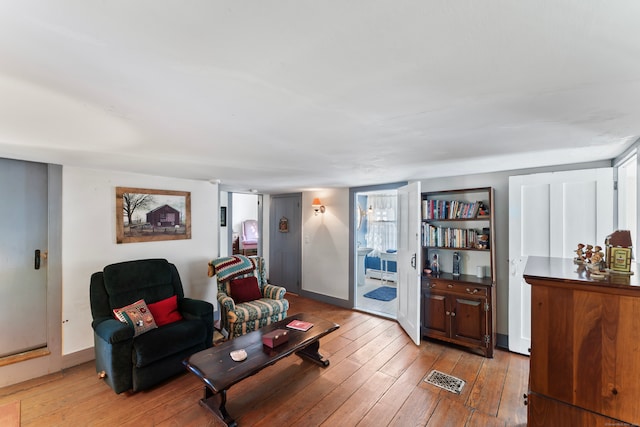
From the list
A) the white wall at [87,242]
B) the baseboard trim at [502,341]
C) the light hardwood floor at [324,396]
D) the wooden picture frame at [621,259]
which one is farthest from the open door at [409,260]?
the white wall at [87,242]

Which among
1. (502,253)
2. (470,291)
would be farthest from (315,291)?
(502,253)

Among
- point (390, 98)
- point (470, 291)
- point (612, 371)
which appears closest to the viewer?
point (612, 371)

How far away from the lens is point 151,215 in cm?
344

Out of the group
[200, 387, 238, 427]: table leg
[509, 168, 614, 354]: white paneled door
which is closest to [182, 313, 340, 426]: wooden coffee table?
[200, 387, 238, 427]: table leg

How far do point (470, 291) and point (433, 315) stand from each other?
0.56 metres

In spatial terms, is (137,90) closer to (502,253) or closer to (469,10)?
(469,10)

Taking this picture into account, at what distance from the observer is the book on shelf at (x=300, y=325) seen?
2753mm

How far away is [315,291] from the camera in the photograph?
522 centimetres

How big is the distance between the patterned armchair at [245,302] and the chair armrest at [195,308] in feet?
1.02

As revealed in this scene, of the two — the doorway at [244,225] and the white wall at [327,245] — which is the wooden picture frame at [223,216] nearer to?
the white wall at [327,245]

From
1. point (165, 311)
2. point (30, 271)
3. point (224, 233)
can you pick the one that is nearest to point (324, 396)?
point (165, 311)

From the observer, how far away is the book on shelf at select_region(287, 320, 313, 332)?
2753mm

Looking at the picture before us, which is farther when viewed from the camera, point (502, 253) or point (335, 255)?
point (335, 255)

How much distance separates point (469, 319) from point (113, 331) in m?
3.62
